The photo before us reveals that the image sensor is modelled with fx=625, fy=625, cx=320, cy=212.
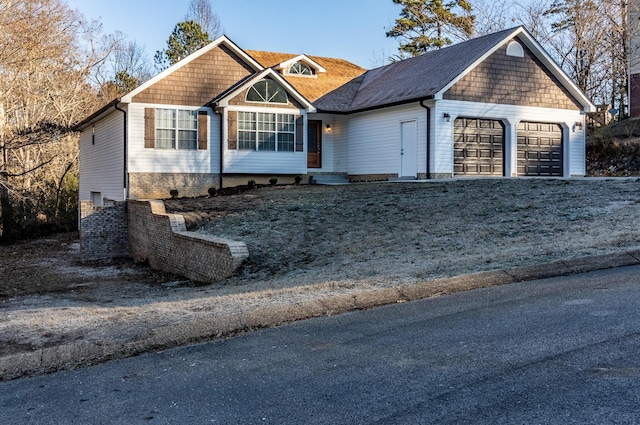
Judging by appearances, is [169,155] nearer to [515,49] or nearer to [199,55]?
[199,55]

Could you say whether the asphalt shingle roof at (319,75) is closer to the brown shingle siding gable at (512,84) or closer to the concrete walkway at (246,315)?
the brown shingle siding gable at (512,84)

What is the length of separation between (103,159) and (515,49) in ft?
56.9

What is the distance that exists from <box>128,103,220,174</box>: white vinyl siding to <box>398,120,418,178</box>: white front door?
6.97 m

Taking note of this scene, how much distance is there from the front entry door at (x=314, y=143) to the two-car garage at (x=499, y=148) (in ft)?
20.8

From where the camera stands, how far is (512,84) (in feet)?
78.7

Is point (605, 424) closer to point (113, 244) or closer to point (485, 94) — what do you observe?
point (113, 244)

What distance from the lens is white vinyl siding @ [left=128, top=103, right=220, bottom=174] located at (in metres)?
22.4

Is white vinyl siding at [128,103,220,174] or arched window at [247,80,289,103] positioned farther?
arched window at [247,80,289,103]

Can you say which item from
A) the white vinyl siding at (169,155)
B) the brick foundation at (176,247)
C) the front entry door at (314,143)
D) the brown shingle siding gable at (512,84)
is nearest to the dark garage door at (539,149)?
the brown shingle siding gable at (512,84)

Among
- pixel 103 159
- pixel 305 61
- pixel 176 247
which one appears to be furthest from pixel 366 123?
pixel 176 247

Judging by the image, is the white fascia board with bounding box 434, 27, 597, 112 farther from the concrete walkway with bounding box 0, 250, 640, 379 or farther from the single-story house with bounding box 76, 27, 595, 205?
the concrete walkway with bounding box 0, 250, 640, 379

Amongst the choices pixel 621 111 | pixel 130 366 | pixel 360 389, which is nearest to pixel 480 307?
pixel 360 389

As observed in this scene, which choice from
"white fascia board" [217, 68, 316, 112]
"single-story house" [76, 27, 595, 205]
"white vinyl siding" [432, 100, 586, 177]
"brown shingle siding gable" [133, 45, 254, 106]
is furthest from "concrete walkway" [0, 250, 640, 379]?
"white fascia board" [217, 68, 316, 112]

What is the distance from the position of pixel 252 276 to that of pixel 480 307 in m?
5.10
